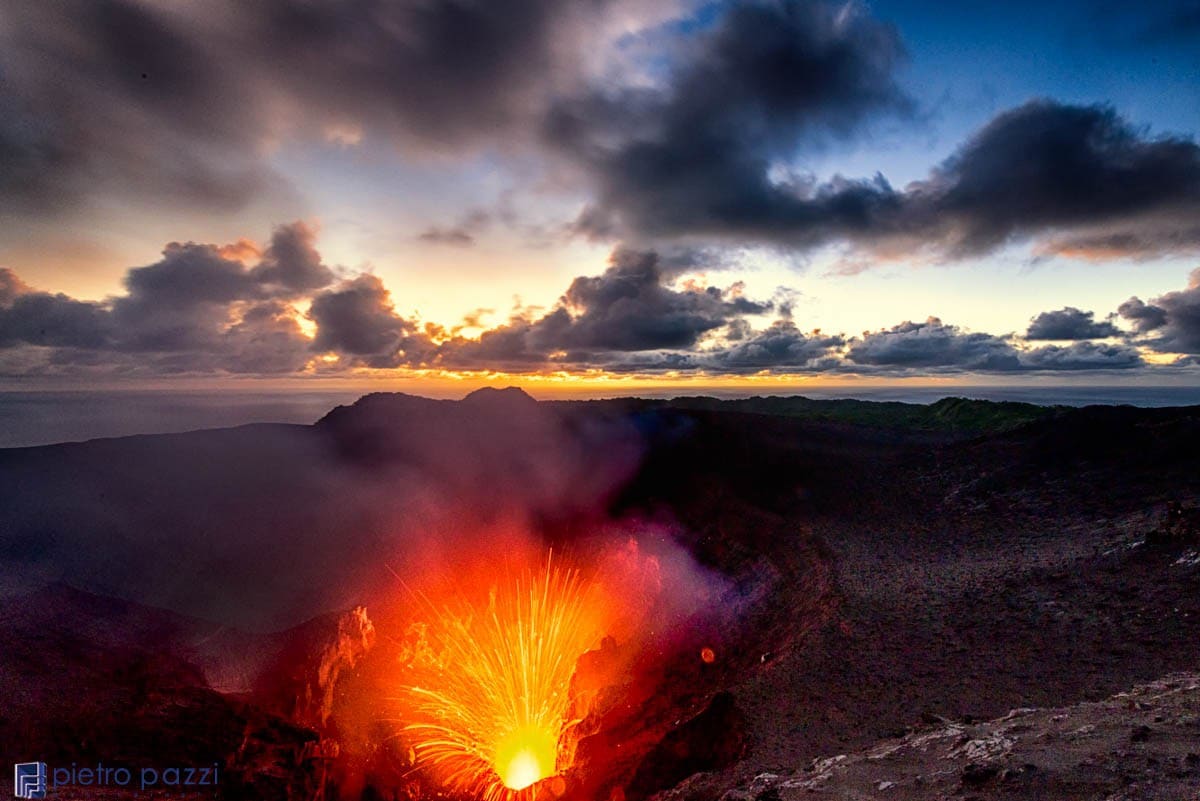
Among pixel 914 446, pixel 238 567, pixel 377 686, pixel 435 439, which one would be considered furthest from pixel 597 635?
pixel 914 446

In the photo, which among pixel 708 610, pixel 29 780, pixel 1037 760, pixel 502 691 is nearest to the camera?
pixel 1037 760

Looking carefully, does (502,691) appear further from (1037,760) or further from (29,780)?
(1037,760)

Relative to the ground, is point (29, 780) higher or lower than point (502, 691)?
higher

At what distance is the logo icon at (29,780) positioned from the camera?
1842 centimetres

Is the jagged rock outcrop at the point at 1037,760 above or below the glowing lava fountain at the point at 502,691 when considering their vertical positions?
above

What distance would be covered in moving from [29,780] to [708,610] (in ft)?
112

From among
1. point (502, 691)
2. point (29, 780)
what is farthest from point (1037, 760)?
point (502, 691)

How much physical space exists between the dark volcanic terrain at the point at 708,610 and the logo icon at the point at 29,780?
2.25 metres

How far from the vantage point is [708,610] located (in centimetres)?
4028

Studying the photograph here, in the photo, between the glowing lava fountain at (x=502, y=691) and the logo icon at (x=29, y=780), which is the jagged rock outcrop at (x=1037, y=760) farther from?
the glowing lava fountain at (x=502, y=691)

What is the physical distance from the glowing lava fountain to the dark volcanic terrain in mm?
3638

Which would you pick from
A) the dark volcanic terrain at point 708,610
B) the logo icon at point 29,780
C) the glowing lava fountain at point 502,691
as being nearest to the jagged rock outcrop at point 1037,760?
the dark volcanic terrain at point 708,610

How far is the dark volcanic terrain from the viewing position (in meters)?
19.7

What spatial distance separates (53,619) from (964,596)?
56.2 meters
